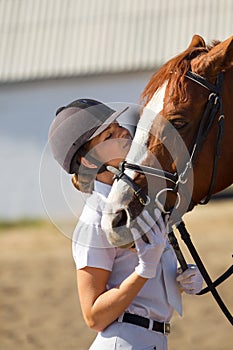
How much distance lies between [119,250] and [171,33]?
27.4 ft

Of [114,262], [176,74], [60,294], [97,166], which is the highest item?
[176,74]

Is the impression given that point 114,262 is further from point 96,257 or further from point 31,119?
point 31,119

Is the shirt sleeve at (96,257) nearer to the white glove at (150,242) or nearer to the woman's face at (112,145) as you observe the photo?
the white glove at (150,242)

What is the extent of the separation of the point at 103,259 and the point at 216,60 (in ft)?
2.56

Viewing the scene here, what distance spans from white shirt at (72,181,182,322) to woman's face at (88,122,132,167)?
9 centimetres

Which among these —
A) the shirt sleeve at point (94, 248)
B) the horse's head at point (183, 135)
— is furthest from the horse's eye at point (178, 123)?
the shirt sleeve at point (94, 248)

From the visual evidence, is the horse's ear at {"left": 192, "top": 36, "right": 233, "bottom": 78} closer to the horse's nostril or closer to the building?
the horse's nostril

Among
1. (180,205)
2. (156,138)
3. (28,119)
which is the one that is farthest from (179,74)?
(28,119)

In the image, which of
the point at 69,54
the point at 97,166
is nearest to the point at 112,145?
the point at 97,166

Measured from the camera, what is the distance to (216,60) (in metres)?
3.13

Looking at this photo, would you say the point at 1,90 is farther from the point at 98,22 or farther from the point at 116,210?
the point at 116,210

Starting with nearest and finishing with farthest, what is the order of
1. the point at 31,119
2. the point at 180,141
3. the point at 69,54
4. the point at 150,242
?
the point at 150,242, the point at 180,141, the point at 31,119, the point at 69,54

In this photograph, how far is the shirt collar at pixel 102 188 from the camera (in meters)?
3.15

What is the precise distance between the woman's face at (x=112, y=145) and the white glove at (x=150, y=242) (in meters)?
0.28
